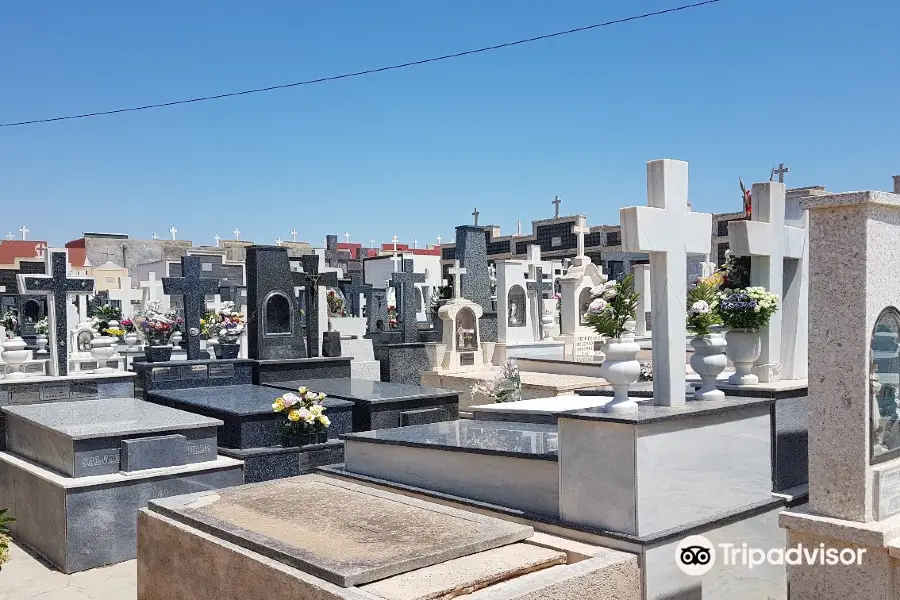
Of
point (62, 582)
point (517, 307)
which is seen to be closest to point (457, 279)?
point (517, 307)

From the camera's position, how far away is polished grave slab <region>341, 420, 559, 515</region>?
4332mm

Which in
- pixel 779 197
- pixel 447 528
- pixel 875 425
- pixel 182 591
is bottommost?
pixel 182 591

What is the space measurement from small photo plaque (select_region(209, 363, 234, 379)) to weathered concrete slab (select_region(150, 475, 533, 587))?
15.1 ft

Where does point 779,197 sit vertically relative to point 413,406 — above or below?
above

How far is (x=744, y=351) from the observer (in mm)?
5492

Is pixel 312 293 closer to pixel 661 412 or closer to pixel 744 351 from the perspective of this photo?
pixel 744 351

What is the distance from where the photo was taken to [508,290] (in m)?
16.9

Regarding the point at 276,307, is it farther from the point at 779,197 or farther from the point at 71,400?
the point at 779,197

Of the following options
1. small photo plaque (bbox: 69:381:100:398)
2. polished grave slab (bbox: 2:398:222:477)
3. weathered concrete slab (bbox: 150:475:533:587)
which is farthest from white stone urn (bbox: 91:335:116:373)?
weathered concrete slab (bbox: 150:475:533:587)

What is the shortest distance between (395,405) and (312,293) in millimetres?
3274

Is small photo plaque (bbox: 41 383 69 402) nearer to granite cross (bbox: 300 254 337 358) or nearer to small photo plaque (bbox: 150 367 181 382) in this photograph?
small photo plaque (bbox: 150 367 181 382)

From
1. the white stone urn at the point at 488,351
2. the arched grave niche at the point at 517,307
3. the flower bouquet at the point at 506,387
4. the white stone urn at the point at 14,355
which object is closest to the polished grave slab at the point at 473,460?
the flower bouquet at the point at 506,387

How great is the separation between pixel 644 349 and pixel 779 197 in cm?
746

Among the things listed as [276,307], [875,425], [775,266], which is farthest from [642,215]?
[276,307]
